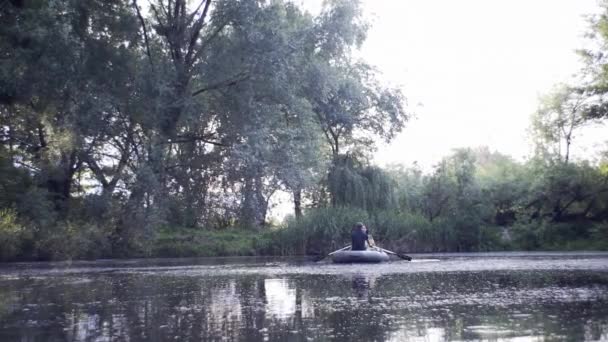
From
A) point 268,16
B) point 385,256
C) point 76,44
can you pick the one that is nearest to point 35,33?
point 76,44

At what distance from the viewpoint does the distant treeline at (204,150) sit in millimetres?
32875

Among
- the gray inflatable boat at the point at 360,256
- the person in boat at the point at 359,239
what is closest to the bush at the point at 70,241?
the gray inflatable boat at the point at 360,256

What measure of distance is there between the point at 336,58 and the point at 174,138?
365 inches

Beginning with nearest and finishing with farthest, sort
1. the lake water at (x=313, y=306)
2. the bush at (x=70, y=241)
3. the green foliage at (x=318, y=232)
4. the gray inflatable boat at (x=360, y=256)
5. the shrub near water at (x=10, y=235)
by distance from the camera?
the lake water at (x=313, y=306)
the gray inflatable boat at (x=360, y=256)
the shrub near water at (x=10, y=235)
the bush at (x=70, y=241)
the green foliage at (x=318, y=232)

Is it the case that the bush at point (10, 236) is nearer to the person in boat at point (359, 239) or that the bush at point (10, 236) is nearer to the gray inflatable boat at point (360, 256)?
the gray inflatable boat at point (360, 256)

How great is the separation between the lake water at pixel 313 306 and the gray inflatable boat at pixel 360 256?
5.12m

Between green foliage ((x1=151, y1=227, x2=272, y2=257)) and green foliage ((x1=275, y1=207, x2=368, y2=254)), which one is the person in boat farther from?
green foliage ((x1=151, y1=227, x2=272, y2=257))

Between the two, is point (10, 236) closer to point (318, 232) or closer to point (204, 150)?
point (204, 150)

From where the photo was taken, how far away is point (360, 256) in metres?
27.3

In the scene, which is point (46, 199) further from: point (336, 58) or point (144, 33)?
point (336, 58)

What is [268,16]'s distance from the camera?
109 ft

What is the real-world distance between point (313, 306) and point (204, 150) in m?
24.9

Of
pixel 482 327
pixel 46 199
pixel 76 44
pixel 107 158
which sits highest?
pixel 76 44

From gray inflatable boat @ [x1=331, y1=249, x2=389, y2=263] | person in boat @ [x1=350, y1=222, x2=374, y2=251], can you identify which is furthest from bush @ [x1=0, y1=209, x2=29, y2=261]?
person in boat @ [x1=350, y1=222, x2=374, y2=251]
